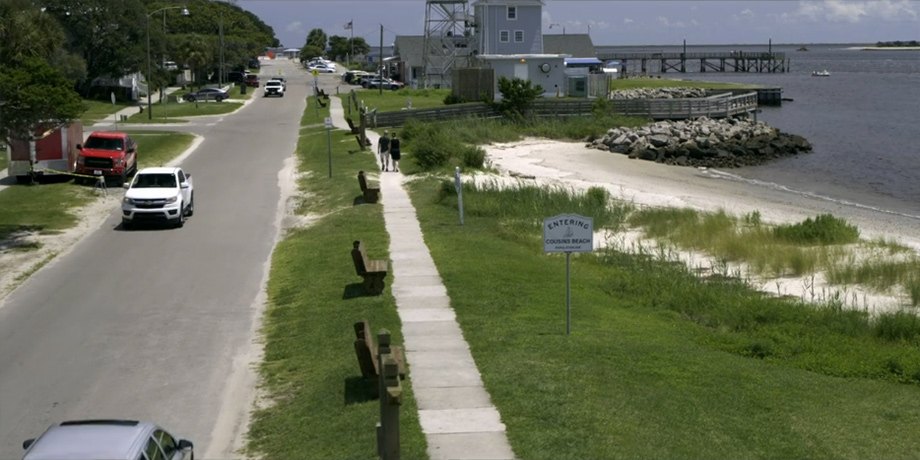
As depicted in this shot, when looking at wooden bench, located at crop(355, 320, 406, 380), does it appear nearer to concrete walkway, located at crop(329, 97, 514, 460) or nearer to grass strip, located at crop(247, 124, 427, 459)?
grass strip, located at crop(247, 124, 427, 459)

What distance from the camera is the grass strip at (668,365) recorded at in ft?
42.4

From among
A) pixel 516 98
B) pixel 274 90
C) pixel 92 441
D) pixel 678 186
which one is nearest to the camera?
pixel 92 441

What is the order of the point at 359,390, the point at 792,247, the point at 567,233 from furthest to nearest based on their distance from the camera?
the point at 792,247 → the point at 567,233 → the point at 359,390

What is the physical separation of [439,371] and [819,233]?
1786cm

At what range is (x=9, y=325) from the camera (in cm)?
2067

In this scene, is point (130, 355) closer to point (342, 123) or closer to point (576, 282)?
point (576, 282)

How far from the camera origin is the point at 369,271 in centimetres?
2042

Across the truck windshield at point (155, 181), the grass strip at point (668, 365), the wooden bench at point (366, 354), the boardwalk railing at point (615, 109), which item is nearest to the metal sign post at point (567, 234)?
the grass strip at point (668, 365)

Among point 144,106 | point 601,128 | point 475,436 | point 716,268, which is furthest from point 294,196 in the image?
point 144,106

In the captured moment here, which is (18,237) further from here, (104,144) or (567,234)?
(567,234)

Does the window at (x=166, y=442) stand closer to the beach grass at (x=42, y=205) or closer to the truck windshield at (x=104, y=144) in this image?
the beach grass at (x=42, y=205)

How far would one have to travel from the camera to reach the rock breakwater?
57938 mm

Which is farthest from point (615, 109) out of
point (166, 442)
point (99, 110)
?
point (166, 442)

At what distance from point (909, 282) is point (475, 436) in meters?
14.9
